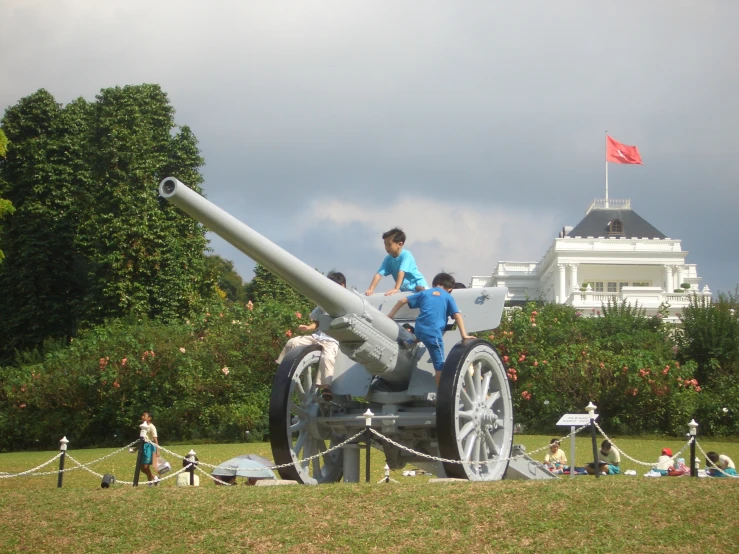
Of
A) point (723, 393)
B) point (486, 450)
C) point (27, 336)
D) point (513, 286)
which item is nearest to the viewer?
point (486, 450)

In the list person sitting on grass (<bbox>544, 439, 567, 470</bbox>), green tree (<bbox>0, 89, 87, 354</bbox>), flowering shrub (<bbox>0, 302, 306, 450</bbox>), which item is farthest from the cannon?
green tree (<bbox>0, 89, 87, 354</bbox>)

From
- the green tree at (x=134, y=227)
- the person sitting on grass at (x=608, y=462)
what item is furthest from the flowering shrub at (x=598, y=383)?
the green tree at (x=134, y=227)

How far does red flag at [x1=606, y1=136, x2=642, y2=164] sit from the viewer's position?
71.7 meters

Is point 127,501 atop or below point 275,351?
below

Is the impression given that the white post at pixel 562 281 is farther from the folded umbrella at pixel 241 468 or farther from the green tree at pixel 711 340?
the folded umbrella at pixel 241 468

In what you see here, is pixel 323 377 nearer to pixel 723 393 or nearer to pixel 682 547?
pixel 682 547

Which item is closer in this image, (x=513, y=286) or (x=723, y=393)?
(x=723, y=393)

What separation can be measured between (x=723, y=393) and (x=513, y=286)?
63.0 metres

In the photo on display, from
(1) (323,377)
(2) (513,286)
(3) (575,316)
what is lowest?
(1) (323,377)

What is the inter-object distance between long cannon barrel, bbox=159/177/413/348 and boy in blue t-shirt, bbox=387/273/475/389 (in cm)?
71

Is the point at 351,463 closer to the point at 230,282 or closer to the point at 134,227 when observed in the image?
the point at 134,227

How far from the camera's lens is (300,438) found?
11.0 m

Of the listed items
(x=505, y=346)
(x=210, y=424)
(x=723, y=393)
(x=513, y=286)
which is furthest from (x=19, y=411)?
(x=513, y=286)

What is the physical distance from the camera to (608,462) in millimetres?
17375
